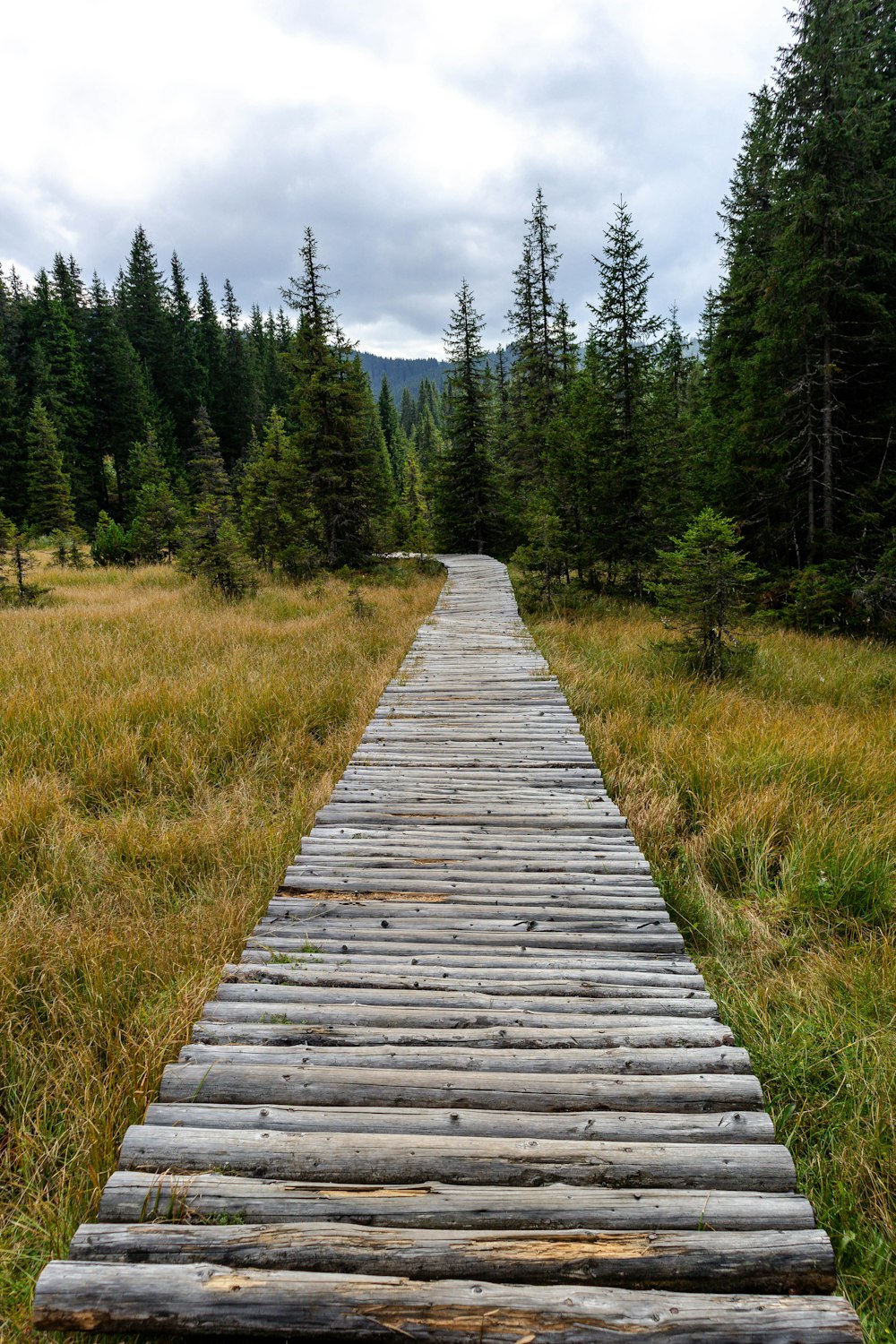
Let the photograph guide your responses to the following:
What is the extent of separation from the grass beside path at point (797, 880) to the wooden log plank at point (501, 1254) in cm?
33

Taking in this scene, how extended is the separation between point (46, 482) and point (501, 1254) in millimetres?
36844

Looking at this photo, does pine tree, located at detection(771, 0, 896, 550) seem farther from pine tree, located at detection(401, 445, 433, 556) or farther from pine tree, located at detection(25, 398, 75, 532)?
pine tree, located at detection(25, 398, 75, 532)

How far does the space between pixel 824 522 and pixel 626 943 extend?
12.5 meters

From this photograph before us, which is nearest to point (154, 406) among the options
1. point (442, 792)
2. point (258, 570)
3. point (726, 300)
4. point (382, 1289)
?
point (258, 570)

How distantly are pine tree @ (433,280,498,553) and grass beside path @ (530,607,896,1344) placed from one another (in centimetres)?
1482

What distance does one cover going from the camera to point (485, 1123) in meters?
1.98

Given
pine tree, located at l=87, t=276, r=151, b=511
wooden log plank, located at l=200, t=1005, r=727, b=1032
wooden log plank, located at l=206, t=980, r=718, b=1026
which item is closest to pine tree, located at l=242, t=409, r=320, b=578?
wooden log plank, located at l=206, t=980, r=718, b=1026

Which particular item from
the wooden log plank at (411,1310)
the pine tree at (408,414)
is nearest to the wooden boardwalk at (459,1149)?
the wooden log plank at (411,1310)

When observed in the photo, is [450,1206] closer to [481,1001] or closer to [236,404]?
[481,1001]

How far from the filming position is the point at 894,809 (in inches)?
166

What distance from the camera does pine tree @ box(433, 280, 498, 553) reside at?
20.3 m

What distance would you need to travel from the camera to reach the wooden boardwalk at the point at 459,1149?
1.51 metres

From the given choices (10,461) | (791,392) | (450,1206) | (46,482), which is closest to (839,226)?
(791,392)

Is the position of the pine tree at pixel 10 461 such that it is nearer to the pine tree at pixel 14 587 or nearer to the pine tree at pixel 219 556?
the pine tree at pixel 14 587
